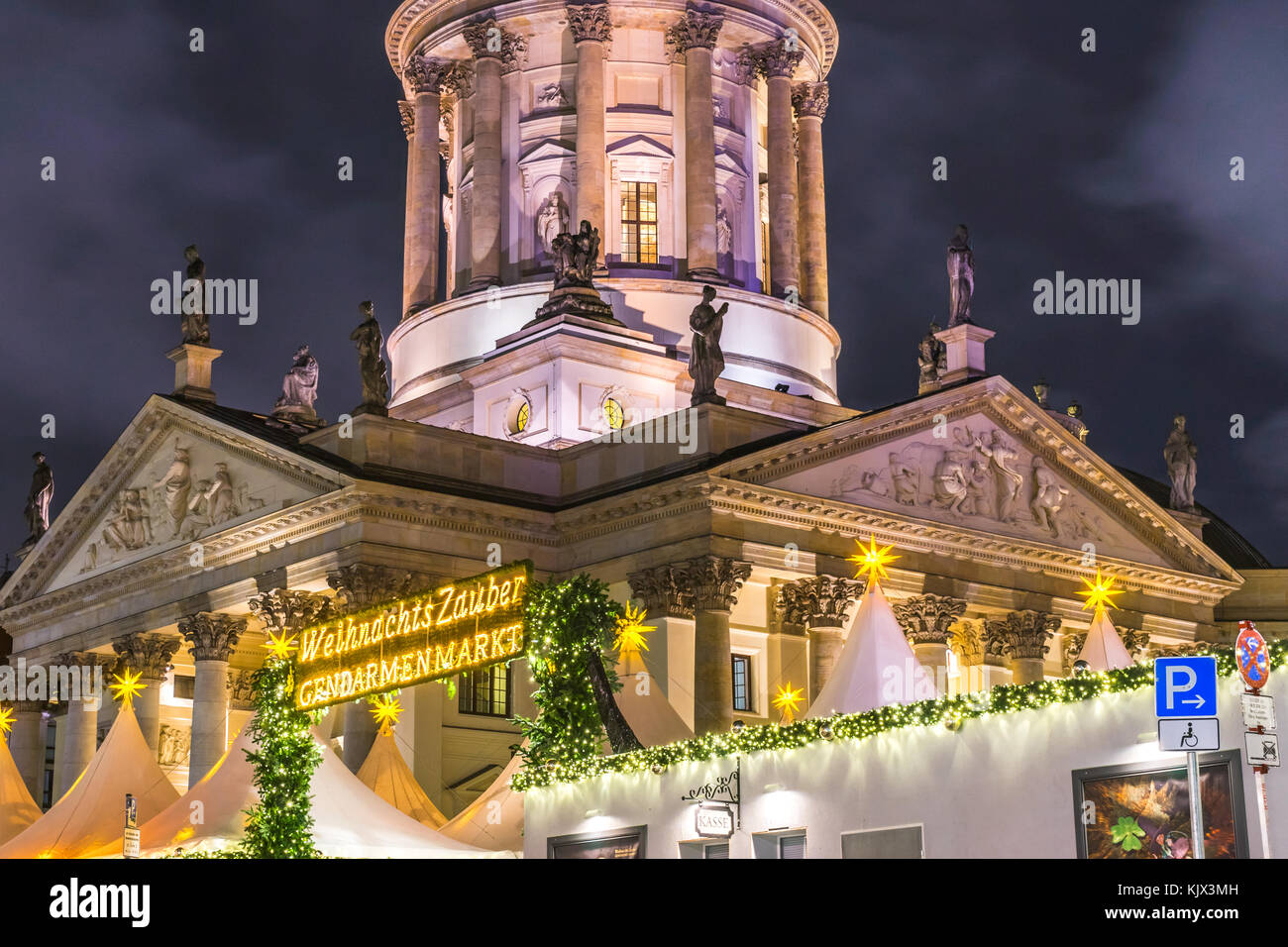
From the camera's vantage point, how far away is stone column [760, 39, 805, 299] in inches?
2547

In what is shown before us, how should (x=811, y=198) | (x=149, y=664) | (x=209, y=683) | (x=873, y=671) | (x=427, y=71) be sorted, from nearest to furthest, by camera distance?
(x=873, y=671), (x=209, y=683), (x=149, y=664), (x=427, y=71), (x=811, y=198)

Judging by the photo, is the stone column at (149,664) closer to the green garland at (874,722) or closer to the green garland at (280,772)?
the green garland at (280,772)

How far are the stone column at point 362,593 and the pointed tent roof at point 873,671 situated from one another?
13118 millimetres

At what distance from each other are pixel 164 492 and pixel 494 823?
1933 cm

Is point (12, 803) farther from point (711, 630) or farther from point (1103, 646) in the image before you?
point (1103, 646)

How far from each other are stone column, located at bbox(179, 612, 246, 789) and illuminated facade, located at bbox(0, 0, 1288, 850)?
93 mm

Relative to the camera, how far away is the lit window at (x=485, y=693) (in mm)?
49312

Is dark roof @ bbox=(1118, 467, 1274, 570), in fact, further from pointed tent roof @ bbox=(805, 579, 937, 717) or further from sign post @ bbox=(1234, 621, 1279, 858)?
sign post @ bbox=(1234, 621, 1279, 858)

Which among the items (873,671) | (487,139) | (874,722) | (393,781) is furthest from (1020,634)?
(874,722)

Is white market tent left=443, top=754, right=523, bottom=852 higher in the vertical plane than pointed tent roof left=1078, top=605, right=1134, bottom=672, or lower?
lower

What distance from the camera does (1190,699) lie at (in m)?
17.8

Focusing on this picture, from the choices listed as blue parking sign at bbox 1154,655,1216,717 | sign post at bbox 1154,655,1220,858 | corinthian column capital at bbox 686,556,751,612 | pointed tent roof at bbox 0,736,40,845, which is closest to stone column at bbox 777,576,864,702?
corinthian column capital at bbox 686,556,751,612

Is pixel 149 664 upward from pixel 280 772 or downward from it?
upward

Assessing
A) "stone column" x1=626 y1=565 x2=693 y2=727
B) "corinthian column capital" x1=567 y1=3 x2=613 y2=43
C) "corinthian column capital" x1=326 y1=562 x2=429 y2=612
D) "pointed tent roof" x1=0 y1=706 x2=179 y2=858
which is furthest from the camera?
"corinthian column capital" x1=567 y1=3 x2=613 y2=43
